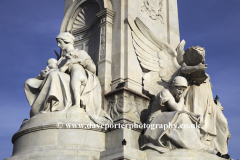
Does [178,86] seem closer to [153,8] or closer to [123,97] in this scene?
[123,97]

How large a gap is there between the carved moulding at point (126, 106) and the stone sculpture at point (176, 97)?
0.42 m

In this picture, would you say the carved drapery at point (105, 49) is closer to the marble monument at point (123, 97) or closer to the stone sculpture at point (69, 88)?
the marble monument at point (123, 97)

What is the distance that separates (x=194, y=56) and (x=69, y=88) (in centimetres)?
399

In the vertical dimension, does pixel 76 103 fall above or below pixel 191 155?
above

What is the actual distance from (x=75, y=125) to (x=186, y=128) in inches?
121

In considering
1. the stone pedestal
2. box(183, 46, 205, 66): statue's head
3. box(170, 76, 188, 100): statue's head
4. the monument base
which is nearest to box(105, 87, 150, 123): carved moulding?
the monument base

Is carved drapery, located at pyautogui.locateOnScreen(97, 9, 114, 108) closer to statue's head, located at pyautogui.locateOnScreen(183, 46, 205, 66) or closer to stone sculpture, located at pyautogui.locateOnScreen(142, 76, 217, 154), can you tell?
stone sculpture, located at pyautogui.locateOnScreen(142, 76, 217, 154)

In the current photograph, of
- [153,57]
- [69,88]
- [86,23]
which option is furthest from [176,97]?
[86,23]

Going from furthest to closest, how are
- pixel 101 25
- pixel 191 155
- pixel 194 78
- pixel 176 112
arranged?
pixel 101 25 < pixel 194 78 < pixel 176 112 < pixel 191 155

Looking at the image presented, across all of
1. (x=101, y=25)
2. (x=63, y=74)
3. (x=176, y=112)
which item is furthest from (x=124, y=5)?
(x=176, y=112)

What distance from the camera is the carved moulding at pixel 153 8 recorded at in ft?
45.3

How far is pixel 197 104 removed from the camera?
12.0m

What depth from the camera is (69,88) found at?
11.2 metres
